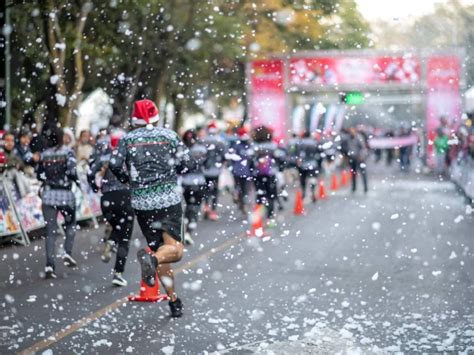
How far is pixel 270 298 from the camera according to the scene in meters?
9.58

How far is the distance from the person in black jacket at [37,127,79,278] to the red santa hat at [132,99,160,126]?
275cm

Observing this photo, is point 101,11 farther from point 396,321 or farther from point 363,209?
point 396,321

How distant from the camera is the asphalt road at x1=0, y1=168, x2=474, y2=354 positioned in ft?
24.8

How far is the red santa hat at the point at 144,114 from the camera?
8773 mm

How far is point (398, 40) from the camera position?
68.9m

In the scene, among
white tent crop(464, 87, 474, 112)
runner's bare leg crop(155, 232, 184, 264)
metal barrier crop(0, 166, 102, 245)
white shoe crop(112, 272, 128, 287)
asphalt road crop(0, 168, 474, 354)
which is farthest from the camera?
white tent crop(464, 87, 474, 112)

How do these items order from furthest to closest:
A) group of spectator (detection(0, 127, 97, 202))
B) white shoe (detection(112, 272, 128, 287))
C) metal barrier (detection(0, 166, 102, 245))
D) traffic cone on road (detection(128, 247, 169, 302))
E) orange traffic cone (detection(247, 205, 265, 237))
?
1. orange traffic cone (detection(247, 205, 265, 237))
2. group of spectator (detection(0, 127, 97, 202))
3. metal barrier (detection(0, 166, 102, 245))
4. white shoe (detection(112, 272, 128, 287))
5. traffic cone on road (detection(128, 247, 169, 302))

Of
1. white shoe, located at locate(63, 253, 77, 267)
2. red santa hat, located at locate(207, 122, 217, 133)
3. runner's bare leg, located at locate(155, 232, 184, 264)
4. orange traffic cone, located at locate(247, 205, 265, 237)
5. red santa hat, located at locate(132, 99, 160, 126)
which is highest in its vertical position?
red santa hat, located at locate(132, 99, 160, 126)

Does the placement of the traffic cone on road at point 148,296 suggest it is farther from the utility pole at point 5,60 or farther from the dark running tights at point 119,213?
the utility pole at point 5,60

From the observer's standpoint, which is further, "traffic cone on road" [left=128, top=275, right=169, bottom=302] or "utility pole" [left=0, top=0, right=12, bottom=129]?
→ "utility pole" [left=0, top=0, right=12, bottom=129]

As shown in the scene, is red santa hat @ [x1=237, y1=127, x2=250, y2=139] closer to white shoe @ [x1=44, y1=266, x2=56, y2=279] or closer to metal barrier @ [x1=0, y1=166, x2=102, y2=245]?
metal barrier @ [x1=0, y1=166, x2=102, y2=245]

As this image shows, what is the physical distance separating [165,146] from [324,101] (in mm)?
47101

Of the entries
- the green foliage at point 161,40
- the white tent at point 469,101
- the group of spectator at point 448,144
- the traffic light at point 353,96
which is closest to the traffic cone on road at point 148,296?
the green foliage at point 161,40

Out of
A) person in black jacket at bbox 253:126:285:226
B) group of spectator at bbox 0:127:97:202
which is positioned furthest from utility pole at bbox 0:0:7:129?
person in black jacket at bbox 253:126:285:226
